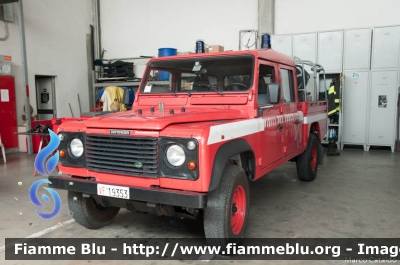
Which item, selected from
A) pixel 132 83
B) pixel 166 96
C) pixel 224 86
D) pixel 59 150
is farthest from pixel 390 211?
pixel 132 83

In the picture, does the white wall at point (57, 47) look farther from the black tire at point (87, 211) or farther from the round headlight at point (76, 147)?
the round headlight at point (76, 147)

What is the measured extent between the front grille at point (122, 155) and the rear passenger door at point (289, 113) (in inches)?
84.8

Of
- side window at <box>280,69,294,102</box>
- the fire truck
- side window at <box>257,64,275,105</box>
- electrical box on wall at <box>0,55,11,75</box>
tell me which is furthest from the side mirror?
electrical box on wall at <box>0,55,11,75</box>

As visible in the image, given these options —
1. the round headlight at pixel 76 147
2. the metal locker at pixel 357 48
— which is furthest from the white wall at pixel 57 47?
the metal locker at pixel 357 48

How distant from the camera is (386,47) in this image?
8.05m

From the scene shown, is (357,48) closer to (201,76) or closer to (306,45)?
(306,45)

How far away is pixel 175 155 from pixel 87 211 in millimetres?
1472

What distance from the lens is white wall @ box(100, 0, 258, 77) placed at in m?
10.1

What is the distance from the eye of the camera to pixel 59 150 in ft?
10.3

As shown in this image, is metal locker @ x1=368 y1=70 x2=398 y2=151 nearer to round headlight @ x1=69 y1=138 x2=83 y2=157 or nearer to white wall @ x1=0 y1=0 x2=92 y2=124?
round headlight @ x1=69 y1=138 x2=83 y2=157

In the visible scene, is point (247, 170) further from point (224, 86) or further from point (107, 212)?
point (107, 212)

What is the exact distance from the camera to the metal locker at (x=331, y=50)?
27.9ft

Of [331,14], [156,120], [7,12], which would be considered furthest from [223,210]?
[7,12]


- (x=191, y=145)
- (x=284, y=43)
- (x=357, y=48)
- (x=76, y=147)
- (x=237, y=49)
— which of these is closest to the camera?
(x=191, y=145)
